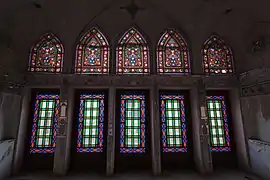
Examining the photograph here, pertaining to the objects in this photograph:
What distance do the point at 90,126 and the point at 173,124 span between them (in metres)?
1.66

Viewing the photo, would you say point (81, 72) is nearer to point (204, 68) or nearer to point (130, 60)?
point (130, 60)

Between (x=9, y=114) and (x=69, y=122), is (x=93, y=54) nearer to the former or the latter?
(x=69, y=122)

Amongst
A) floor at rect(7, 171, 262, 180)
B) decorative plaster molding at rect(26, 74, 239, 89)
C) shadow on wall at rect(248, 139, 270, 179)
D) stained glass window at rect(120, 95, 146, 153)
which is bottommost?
floor at rect(7, 171, 262, 180)

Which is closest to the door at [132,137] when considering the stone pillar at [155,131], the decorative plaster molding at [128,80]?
the stone pillar at [155,131]

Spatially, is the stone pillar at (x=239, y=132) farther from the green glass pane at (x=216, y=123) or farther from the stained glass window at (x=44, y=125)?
the stained glass window at (x=44, y=125)

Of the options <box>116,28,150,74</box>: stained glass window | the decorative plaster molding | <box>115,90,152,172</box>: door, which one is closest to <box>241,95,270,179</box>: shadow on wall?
the decorative plaster molding

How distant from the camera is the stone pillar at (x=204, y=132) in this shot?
9.94ft

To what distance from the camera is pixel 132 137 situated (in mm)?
3387

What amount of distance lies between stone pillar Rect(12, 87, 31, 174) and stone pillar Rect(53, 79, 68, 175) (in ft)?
2.29

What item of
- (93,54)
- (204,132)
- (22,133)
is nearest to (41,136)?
(22,133)

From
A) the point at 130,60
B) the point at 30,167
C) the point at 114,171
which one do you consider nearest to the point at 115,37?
the point at 130,60

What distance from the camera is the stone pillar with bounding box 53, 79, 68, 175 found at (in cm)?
294

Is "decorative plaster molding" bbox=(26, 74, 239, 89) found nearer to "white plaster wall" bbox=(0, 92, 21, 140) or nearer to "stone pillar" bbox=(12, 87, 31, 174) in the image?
"stone pillar" bbox=(12, 87, 31, 174)

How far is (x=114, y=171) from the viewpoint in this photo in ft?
10.3
